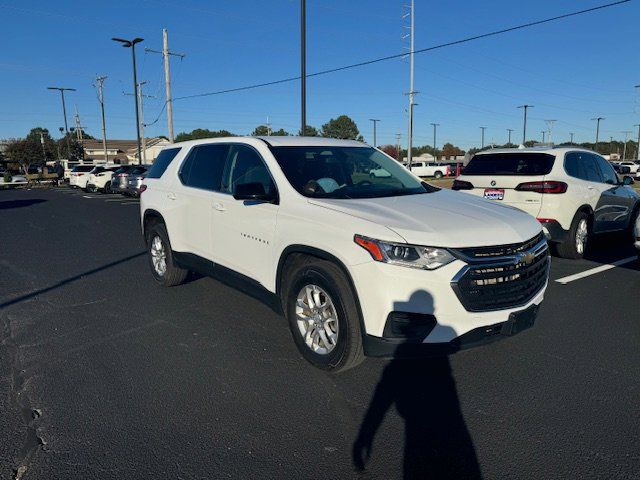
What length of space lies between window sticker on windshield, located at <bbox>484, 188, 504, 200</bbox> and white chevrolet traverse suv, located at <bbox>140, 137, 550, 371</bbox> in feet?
9.87

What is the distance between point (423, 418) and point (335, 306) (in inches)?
35.9

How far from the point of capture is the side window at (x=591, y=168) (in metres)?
7.84

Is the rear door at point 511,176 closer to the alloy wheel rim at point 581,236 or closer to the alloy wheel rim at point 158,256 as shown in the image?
the alloy wheel rim at point 581,236

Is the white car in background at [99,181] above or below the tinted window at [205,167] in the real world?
below

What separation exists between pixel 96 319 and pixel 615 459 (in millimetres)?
4470

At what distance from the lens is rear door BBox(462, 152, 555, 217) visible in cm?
726

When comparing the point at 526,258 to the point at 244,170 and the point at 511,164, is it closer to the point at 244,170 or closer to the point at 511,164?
the point at 244,170

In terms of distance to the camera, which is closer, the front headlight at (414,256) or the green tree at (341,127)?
the front headlight at (414,256)

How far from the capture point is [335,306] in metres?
3.48

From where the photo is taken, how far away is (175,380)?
366 cm

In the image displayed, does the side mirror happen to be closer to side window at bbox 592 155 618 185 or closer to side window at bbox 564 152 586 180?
side window at bbox 564 152 586 180

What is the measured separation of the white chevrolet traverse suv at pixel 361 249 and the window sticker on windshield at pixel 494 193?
301cm

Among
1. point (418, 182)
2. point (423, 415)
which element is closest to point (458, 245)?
point (423, 415)

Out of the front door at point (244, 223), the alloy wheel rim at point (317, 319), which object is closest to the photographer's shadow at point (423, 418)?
the alloy wheel rim at point (317, 319)
